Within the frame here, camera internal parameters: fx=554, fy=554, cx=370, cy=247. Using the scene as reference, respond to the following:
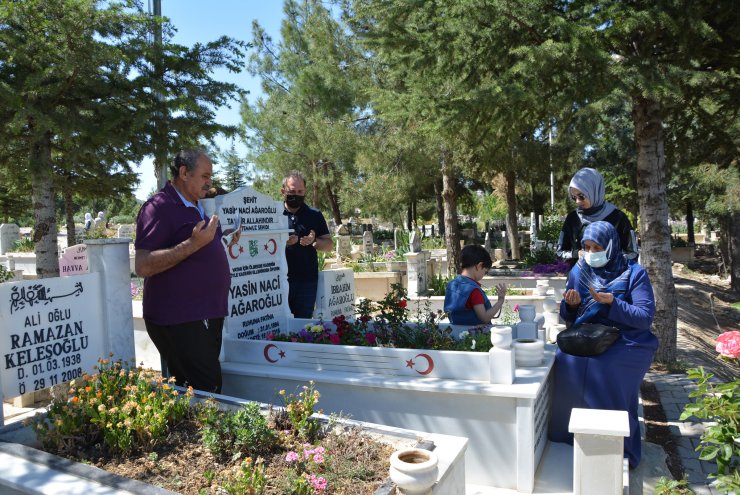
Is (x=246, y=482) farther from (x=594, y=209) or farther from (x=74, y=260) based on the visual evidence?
(x=74, y=260)

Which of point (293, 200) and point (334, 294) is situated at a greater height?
point (293, 200)

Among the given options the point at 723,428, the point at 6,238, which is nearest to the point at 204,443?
the point at 723,428

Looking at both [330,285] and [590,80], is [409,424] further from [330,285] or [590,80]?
[590,80]

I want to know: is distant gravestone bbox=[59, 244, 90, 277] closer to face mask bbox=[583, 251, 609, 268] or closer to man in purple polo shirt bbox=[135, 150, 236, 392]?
man in purple polo shirt bbox=[135, 150, 236, 392]

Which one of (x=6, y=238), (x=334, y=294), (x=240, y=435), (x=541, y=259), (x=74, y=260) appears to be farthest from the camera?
(x=6, y=238)

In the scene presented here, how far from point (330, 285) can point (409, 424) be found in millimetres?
2987

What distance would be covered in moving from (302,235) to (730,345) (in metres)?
3.87

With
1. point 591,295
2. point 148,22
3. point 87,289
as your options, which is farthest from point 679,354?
point 148,22

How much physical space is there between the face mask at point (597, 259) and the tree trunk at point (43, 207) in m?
5.22

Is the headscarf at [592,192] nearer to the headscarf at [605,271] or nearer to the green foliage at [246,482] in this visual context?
the headscarf at [605,271]

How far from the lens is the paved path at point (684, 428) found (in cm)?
362

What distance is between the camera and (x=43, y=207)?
19.4 feet

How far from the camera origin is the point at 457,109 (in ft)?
18.1

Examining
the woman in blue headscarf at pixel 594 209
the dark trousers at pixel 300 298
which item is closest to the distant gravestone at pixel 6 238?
the dark trousers at pixel 300 298
